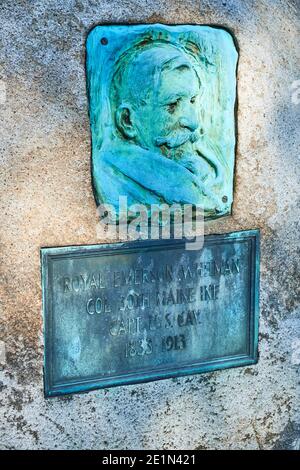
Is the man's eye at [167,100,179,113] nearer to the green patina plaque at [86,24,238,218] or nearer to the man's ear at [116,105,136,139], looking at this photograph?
the green patina plaque at [86,24,238,218]

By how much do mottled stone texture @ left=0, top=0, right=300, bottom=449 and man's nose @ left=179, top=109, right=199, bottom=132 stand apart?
0.20 meters

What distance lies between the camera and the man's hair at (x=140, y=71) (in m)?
1.82

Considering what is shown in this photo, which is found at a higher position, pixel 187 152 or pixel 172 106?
pixel 172 106

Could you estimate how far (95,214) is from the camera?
1.86 meters

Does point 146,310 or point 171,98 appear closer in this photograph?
point 171,98

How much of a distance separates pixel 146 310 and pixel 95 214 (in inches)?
13.8

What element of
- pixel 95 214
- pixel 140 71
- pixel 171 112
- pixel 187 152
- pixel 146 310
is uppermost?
pixel 140 71

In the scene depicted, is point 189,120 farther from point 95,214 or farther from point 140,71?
point 95,214

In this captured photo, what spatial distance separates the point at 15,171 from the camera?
1745 millimetres

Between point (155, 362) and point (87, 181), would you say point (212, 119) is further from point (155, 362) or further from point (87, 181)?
point (155, 362)

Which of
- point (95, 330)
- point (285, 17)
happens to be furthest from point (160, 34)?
point (95, 330)

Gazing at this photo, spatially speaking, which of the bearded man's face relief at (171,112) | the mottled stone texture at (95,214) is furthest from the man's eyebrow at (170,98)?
the mottled stone texture at (95,214)

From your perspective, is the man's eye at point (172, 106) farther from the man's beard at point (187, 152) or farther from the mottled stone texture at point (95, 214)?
the mottled stone texture at point (95, 214)

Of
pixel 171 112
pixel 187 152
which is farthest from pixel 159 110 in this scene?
pixel 187 152
